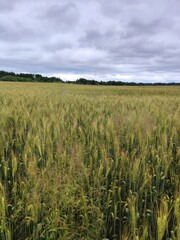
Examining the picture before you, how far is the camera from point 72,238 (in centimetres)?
145

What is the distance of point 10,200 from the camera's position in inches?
69.4

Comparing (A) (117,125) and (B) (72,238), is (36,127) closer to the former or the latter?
(A) (117,125)

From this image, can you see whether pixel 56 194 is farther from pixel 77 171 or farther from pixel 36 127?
pixel 36 127

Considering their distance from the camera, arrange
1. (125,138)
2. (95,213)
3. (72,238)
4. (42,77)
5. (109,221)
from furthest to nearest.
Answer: (42,77) < (125,138) < (109,221) < (95,213) < (72,238)

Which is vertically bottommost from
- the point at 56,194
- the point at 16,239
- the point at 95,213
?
the point at 16,239

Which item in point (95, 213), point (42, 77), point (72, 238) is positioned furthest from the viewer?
point (42, 77)

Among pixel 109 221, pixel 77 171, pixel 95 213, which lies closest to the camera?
pixel 95 213

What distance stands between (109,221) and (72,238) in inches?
13.1

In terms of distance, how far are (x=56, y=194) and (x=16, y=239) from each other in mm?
353

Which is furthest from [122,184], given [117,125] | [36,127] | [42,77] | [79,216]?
[42,77]

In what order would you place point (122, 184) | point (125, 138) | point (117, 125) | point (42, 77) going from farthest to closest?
1. point (42, 77)
2. point (117, 125)
3. point (125, 138)
4. point (122, 184)

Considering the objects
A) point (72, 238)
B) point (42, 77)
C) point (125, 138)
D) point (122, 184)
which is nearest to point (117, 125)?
point (125, 138)

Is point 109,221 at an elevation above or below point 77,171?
below

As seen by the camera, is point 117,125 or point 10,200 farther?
point 117,125
